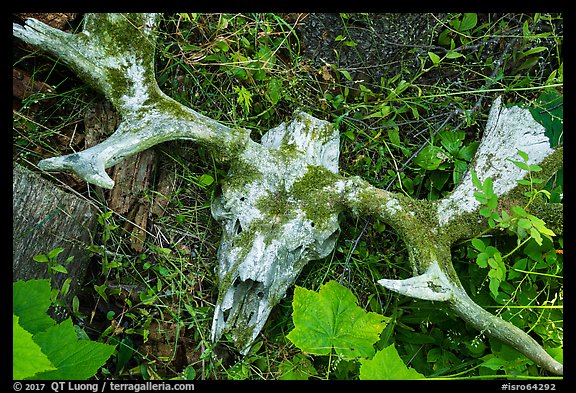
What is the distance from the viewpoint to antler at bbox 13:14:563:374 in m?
2.76

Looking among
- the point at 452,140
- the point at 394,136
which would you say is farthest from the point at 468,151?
the point at 394,136

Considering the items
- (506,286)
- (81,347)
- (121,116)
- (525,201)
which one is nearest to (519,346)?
(506,286)

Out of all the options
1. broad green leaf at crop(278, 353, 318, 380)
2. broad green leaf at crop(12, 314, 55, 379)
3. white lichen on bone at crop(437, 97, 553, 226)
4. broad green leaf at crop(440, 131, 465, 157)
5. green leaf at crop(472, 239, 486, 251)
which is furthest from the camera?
broad green leaf at crop(440, 131, 465, 157)

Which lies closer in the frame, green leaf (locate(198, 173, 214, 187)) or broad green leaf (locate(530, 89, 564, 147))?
broad green leaf (locate(530, 89, 564, 147))

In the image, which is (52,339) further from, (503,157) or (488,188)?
(503,157)

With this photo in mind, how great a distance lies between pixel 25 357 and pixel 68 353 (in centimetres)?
→ 37

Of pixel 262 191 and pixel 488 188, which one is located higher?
pixel 488 188

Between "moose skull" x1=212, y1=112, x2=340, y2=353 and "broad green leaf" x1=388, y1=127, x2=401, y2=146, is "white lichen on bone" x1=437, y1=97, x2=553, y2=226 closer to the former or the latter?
"broad green leaf" x1=388, y1=127, x2=401, y2=146

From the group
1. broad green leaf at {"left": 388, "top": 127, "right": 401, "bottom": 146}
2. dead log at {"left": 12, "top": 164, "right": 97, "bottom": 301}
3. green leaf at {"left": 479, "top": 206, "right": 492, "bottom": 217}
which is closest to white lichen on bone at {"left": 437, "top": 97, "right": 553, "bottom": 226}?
green leaf at {"left": 479, "top": 206, "right": 492, "bottom": 217}

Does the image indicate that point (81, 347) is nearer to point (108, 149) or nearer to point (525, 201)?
point (108, 149)

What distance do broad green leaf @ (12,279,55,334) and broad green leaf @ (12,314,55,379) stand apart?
0.99 ft

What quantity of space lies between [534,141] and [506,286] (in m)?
0.91

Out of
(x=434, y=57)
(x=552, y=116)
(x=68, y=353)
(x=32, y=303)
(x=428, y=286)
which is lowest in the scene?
(x=68, y=353)

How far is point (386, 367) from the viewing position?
259 cm
